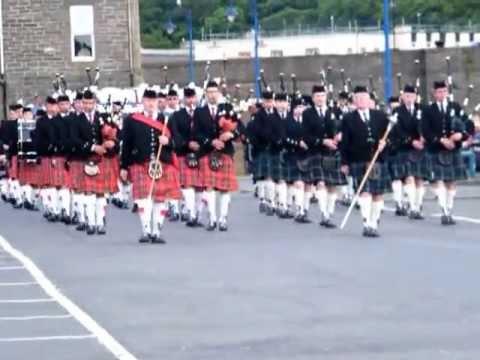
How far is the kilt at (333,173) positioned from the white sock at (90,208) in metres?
3.24

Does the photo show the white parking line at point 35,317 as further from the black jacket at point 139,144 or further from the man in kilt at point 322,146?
the man in kilt at point 322,146

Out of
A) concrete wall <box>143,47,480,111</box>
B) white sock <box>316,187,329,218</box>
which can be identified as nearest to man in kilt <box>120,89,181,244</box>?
white sock <box>316,187,329,218</box>

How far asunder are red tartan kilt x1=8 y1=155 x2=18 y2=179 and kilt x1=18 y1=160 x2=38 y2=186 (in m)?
0.54

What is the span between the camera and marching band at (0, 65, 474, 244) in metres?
23.6

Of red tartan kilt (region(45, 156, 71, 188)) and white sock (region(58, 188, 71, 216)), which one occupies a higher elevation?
red tartan kilt (region(45, 156, 71, 188))

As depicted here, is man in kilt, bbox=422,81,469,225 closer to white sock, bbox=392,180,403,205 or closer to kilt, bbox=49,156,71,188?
white sock, bbox=392,180,403,205

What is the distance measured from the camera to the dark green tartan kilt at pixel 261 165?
29109 millimetres

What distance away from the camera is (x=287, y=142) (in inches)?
1112

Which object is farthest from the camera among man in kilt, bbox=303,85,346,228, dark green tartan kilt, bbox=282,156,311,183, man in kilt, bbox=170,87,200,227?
dark green tartan kilt, bbox=282,156,311,183

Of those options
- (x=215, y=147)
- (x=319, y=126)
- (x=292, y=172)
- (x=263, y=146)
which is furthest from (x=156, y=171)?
(x=263, y=146)

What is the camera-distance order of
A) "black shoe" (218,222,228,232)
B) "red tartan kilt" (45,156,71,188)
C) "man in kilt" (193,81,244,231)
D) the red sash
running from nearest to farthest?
the red sash < "black shoe" (218,222,228,232) < "man in kilt" (193,81,244,231) < "red tartan kilt" (45,156,71,188)

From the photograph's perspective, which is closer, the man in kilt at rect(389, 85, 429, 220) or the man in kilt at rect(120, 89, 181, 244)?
the man in kilt at rect(120, 89, 181, 244)

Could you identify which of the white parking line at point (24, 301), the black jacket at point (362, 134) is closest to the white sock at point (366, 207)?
the black jacket at point (362, 134)

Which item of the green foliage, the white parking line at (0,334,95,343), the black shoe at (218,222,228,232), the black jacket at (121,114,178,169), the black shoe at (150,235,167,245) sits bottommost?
the black shoe at (218,222,228,232)
